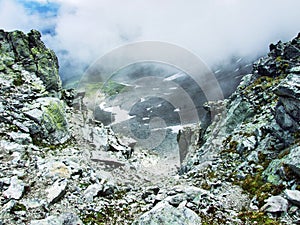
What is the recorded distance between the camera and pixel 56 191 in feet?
47.6

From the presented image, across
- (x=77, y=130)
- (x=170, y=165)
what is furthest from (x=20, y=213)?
(x=170, y=165)

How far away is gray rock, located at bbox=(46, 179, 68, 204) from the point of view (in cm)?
1403

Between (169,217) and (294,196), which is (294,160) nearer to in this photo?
(294,196)

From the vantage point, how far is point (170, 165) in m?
47.5

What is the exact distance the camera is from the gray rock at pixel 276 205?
12.1m

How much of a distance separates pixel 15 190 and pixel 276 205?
13.2 m

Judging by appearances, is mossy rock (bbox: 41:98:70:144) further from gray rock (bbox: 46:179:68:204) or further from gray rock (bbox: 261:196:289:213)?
gray rock (bbox: 261:196:289:213)

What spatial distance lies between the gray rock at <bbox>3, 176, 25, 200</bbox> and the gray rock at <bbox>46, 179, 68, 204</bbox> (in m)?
1.38

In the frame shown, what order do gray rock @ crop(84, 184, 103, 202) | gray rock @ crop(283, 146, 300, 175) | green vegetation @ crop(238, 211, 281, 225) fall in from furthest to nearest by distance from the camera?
gray rock @ crop(84, 184, 103, 202) → gray rock @ crop(283, 146, 300, 175) → green vegetation @ crop(238, 211, 281, 225)

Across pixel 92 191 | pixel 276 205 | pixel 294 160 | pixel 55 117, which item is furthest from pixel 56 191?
pixel 55 117

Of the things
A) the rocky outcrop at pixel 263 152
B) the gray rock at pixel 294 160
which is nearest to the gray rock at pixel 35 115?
the rocky outcrop at pixel 263 152

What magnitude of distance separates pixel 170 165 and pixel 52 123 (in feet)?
81.5

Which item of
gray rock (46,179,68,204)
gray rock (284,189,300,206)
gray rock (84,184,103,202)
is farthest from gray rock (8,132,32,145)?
gray rock (284,189,300,206)

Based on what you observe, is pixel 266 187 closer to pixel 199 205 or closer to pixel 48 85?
pixel 199 205
